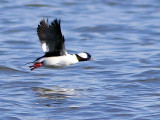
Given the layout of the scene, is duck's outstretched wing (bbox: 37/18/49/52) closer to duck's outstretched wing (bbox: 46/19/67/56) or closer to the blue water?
duck's outstretched wing (bbox: 46/19/67/56)

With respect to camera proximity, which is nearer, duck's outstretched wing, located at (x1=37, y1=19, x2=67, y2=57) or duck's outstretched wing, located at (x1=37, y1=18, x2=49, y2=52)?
duck's outstretched wing, located at (x1=37, y1=19, x2=67, y2=57)

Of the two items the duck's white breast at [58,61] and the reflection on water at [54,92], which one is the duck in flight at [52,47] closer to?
the duck's white breast at [58,61]

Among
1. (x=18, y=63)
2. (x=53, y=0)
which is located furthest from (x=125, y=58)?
(x=53, y=0)

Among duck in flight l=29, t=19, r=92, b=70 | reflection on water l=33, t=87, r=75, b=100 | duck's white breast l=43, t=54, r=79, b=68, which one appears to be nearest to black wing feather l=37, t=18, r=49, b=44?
duck in flight l=29, t=19, r=92, b=70

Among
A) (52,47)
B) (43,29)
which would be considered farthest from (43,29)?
(52,47)

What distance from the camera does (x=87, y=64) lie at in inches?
447

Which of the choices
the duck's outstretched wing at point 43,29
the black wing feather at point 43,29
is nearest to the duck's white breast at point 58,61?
the duck's outstretched wing at point 43,29

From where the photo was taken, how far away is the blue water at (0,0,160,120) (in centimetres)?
790

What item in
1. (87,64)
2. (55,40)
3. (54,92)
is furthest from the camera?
(87,64)

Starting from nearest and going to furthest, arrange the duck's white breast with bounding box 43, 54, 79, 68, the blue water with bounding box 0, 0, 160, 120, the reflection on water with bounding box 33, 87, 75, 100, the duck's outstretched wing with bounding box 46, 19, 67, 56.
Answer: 1. the blue water with bounding box 0, 0, 160, 120
2. the duck's outstretched wing with bounding box 46, 19, 67, 56
3. the reflection on water with bounding box 33, 87, 75, 100
4. the duck's white breast with bounding box 43, 54, 79, 68

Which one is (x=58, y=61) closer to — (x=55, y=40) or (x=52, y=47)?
(x=52, y=47)

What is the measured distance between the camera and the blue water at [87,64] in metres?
7.90

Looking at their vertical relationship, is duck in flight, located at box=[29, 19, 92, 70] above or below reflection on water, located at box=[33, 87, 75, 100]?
above

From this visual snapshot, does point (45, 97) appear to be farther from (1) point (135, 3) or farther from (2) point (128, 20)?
(1) point (135, 3)
